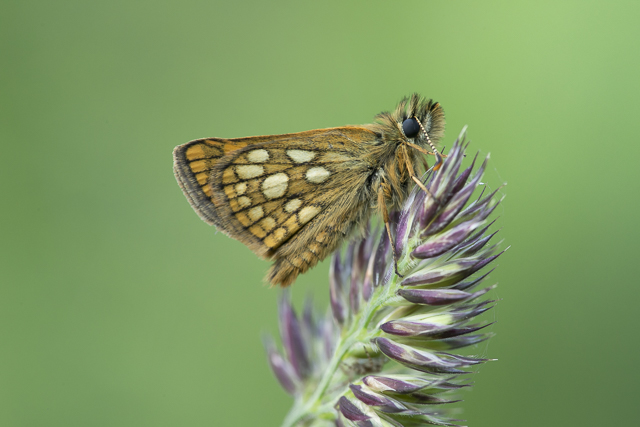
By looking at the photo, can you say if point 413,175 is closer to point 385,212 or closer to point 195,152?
point 385,212

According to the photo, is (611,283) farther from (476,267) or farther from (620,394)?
(476,267)

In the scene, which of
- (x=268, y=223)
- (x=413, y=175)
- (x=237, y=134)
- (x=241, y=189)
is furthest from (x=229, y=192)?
(x=237, y=134)

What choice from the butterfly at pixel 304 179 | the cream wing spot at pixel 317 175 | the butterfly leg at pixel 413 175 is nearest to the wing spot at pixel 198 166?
the butterfly at pixel 304 179

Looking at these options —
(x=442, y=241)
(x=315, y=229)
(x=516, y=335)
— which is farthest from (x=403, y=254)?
(x=516, y=335)

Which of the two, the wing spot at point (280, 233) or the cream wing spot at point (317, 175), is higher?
the cream wing spot at point (317, 175)

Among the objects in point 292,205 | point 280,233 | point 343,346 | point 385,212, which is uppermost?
point 292,205

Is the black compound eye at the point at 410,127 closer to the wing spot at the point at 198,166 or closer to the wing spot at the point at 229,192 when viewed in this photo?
the wing spot at the point at 229,192
